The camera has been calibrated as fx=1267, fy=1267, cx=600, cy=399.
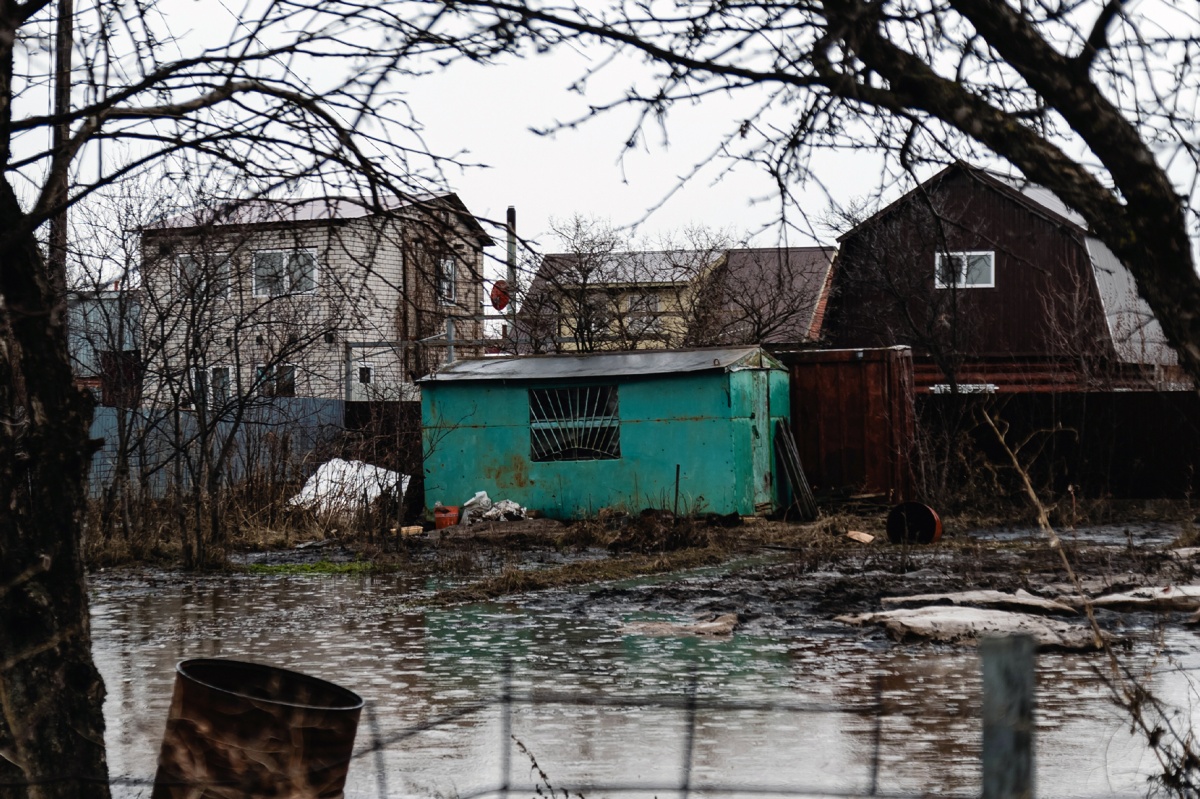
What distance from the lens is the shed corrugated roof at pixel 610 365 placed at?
18609 millimetres

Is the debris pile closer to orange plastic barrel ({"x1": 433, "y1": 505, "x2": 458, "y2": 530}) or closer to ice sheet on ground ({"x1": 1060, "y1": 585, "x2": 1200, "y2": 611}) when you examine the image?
orange plastic barrel ({"x1": 433, "y1": 505, "x2": 458, "y2": 530})

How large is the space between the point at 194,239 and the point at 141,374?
11.5m

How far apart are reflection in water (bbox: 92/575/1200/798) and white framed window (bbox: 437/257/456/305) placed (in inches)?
63.6

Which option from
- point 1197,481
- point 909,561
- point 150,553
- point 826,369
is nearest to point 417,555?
point 150,553

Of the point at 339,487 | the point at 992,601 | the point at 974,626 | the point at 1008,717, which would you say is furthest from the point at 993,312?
the point at 1008,717

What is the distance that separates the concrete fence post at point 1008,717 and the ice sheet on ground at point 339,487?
1523 centimetres

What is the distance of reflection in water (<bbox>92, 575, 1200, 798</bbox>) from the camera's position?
17.7ft

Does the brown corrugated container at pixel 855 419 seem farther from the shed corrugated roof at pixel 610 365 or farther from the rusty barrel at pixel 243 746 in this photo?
the rusty barrel at pixel 243 746

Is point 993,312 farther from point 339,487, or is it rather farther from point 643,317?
point 339,487

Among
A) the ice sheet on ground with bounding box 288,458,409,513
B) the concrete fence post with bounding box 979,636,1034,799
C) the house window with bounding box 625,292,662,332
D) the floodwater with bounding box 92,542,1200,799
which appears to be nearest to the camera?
the concrete fence post with bounding box 979,636,1034,799

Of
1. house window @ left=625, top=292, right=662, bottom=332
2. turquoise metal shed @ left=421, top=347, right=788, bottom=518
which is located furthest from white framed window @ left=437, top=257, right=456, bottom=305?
house window @ left=625, top=292, right=662, bottom=332

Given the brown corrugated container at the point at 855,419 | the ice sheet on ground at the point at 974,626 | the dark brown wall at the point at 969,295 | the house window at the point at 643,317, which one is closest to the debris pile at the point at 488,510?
the brown corrugated container at the point at 855,419

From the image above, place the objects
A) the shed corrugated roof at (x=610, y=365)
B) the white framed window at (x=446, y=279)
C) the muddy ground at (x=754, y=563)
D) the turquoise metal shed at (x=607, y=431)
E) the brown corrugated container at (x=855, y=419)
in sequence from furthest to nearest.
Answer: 1. the brown corrugated container at (x=855, y=419)
2. the shed corrugated roof at (x=610, y=365)
3. the turquoise metal shed at (x=607, y=431)
4. the muddy ground at (x=754, y=563)
5. the white framed window at (x=446, y=279)

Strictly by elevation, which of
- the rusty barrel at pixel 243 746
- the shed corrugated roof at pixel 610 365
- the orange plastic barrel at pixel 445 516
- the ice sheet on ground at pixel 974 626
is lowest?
the ice sheet on ground at pixel 974 626
